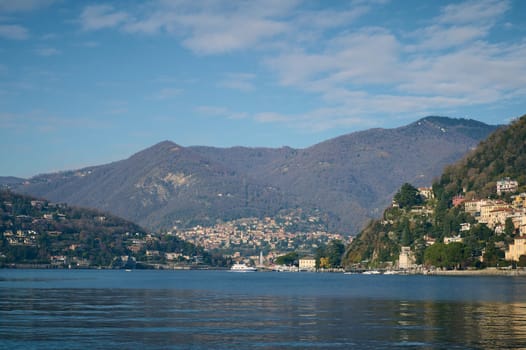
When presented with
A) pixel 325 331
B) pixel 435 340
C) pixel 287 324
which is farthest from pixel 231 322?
pixel 435 340

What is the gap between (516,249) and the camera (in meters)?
189

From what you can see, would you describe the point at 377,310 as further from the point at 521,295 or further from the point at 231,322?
the point at 521,295

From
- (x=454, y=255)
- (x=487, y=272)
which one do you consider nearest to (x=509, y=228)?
(x=454, y=255)

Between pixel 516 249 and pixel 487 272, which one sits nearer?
pixel 487 272

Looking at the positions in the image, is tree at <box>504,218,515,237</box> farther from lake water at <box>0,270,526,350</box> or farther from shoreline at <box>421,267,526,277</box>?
lake water at <box>0,270,526,350</box>

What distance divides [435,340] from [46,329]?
25.2m

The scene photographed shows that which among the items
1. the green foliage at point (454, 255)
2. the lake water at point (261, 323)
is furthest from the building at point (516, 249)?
the lake water at point (261, 323)

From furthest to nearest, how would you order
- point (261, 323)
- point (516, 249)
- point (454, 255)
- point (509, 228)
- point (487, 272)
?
point (509, 228), point (454, 255), point (516, 249), point (487, 272), point (261, 323)

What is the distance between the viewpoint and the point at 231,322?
62250mm

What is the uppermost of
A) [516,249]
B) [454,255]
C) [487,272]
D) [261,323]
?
[516,249]

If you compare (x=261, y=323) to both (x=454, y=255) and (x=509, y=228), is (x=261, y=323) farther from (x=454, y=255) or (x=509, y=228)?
(x=509, y=228)

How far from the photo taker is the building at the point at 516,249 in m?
187

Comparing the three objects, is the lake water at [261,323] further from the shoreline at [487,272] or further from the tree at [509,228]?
the tree at [509,228]

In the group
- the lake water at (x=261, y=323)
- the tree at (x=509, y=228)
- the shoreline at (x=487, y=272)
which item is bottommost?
the lake water at (x=261, y=323)
